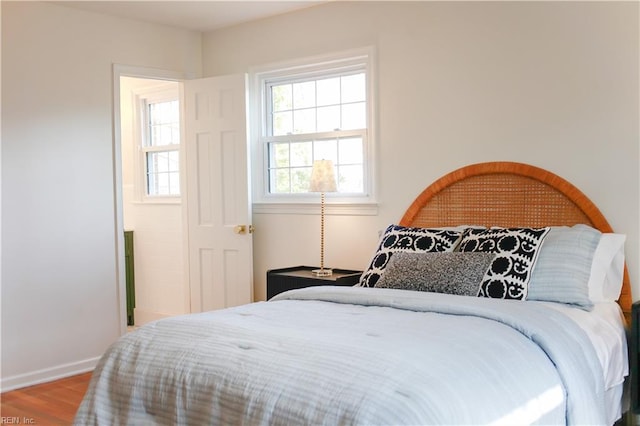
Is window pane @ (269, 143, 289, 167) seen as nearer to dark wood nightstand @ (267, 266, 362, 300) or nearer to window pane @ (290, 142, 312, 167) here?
window pane @ (290, 142, 312, 167)

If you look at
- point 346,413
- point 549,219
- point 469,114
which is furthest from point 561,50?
point 346,413

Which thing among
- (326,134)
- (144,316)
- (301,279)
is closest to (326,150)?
(326,134)

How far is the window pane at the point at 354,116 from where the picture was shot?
4.79 metres

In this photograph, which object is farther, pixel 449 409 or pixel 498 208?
pixel 498 208

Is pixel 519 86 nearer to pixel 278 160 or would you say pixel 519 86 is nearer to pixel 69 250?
pixel 278 160

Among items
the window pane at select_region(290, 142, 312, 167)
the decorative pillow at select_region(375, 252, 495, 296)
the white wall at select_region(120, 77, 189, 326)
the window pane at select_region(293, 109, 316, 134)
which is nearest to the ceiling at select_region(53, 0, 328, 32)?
the window pane at select_region(293, 109, 316, 134)

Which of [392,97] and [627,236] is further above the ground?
[392,97]

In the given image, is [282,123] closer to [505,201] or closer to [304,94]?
[304,94]

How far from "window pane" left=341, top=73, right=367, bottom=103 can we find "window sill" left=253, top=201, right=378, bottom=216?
73 centimetres

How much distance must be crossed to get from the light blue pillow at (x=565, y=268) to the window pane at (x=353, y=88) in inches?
71.3

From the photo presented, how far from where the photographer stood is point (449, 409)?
2062 millimetres

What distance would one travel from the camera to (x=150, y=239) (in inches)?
251

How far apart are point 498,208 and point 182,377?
2.25 m

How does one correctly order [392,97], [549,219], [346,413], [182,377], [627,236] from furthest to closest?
[392,97], [549,219], [627,236], [182,377], [346,413]
